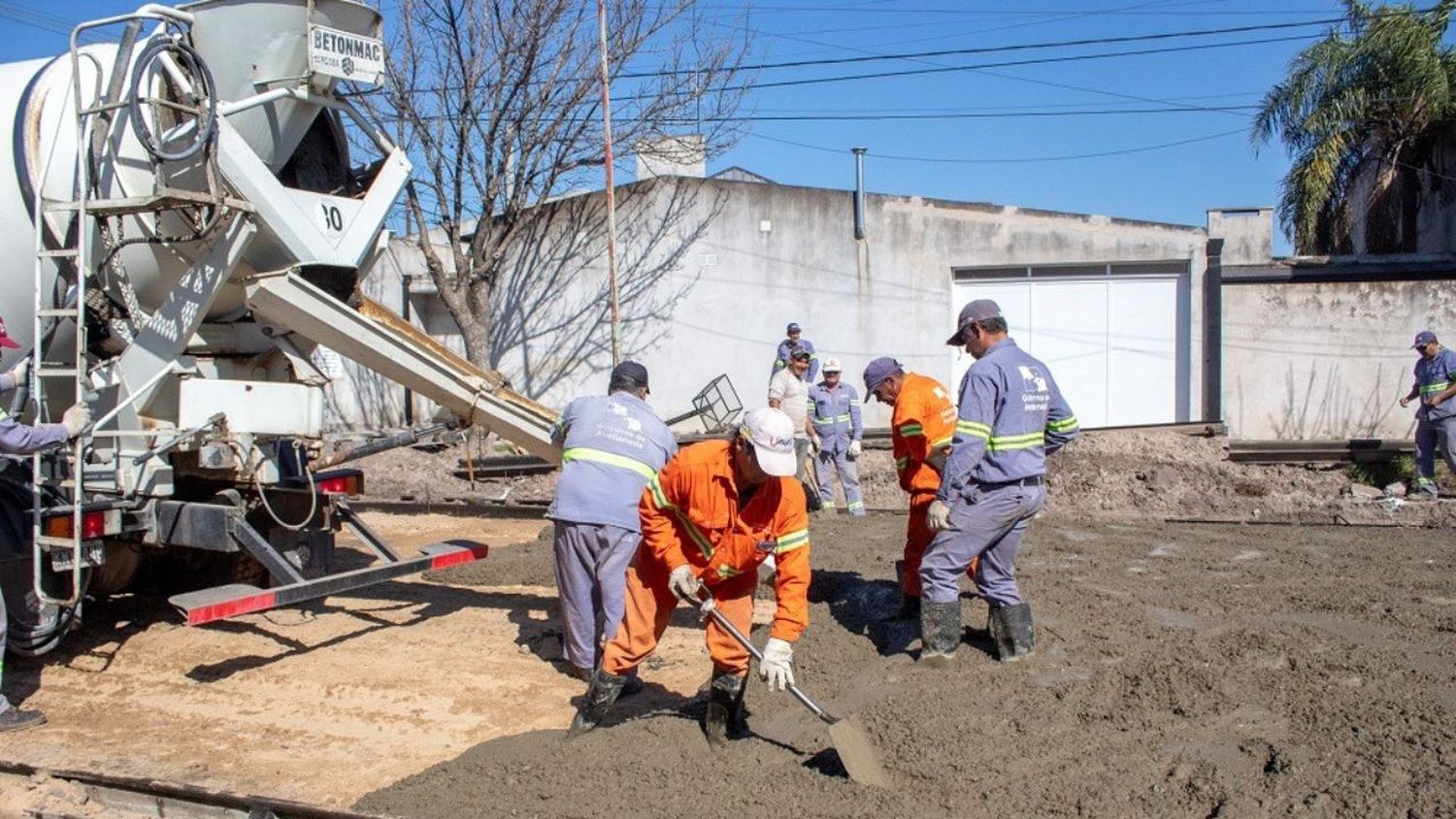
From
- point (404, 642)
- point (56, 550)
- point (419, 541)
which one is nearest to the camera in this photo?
point (56, 550)

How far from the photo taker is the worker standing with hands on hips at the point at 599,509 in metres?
6.11

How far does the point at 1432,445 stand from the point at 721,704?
1006cm

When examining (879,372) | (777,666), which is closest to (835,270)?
(879,372)

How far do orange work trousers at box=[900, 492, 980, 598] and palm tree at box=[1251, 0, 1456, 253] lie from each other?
13444mm

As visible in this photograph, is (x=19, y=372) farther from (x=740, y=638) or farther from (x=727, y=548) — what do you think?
(x=740, y=638)

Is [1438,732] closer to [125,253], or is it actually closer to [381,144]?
[381,144]

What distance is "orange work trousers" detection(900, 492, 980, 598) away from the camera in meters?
6.58

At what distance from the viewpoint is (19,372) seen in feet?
21.4

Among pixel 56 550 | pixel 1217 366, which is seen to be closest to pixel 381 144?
pixel 56 550

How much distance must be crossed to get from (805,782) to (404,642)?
353cm

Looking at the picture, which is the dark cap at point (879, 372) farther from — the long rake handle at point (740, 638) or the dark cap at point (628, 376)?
the long rake handle at point (740, 638)

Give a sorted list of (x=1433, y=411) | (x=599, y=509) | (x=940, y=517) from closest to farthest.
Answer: (x=940, y=517), (x=599, y=509), (x=1433, y=411)

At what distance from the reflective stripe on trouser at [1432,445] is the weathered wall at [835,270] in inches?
162

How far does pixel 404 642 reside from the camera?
7246 millimetres
